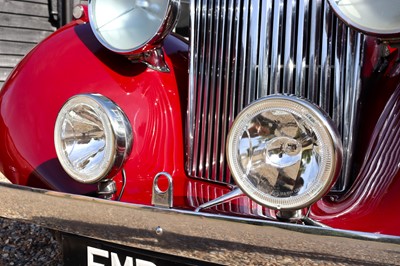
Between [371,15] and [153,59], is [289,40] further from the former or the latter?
[153,59]

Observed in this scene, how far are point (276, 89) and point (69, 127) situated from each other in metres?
0.63

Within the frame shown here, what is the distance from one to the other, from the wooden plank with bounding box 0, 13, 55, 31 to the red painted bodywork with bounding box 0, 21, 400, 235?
14.2 feet

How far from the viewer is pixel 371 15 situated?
128cm

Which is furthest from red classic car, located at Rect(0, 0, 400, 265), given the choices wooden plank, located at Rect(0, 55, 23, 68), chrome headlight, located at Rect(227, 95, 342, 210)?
wooden plank, located at Rect(0, 55, 23, 68)

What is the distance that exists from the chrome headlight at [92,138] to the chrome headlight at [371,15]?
2.17ft

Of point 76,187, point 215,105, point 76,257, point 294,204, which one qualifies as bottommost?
point 76,257

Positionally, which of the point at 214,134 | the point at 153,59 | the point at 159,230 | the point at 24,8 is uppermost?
the point at 24,8

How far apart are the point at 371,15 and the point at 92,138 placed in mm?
811

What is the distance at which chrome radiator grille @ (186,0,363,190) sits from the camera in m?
1.57

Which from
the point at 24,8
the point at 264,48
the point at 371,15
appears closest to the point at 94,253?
the point at 264,48

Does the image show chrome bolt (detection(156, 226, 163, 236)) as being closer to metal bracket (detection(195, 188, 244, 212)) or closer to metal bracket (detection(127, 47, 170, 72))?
metal bracket (detection(195, 188, 244, 212))

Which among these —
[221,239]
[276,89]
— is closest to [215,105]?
[276,89]

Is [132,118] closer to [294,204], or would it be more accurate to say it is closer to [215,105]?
[215,105]

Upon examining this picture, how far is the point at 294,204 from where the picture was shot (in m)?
1.19
